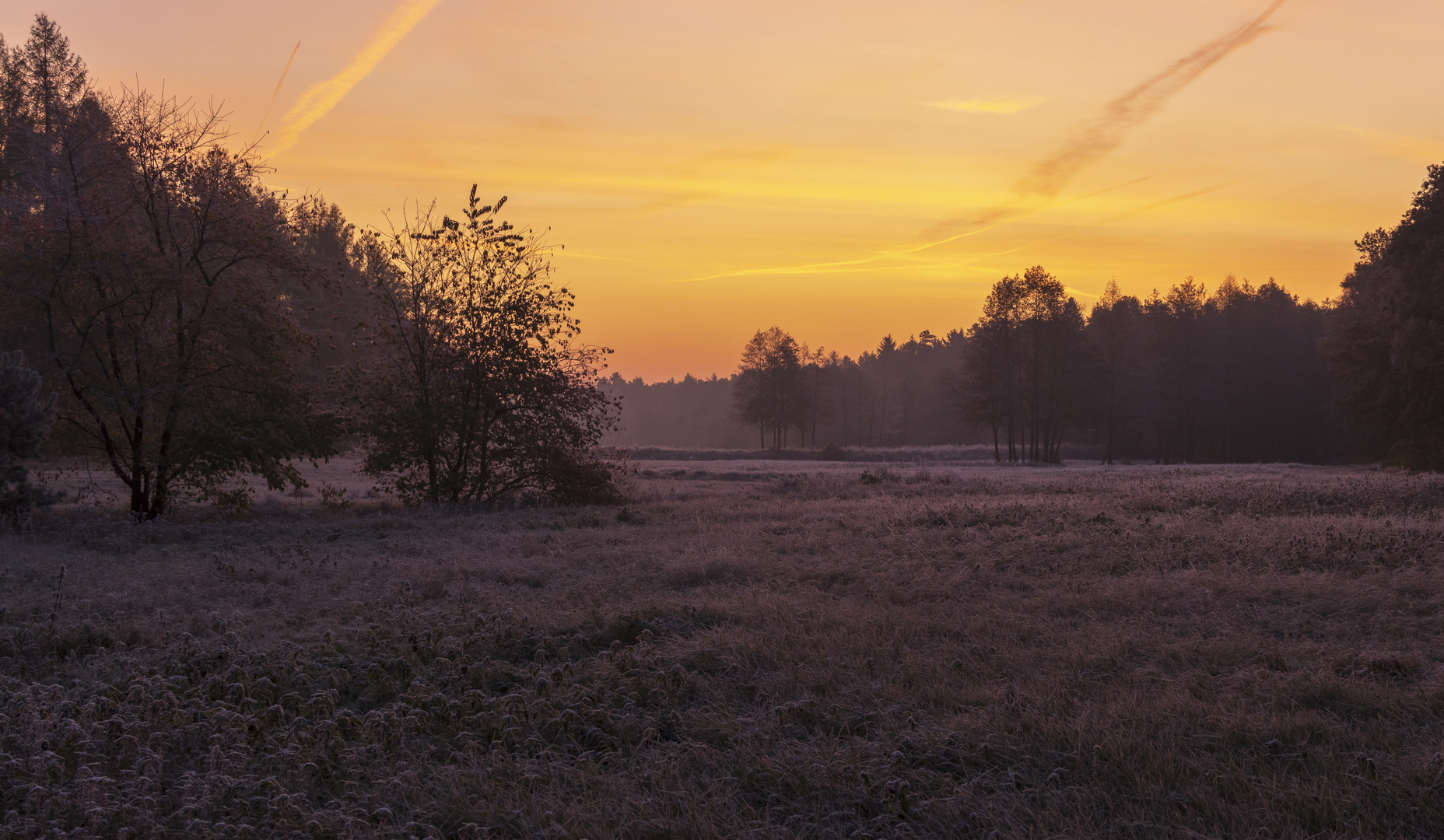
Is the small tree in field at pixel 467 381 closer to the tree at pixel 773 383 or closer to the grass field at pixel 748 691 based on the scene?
the grass field at pixel 748 691

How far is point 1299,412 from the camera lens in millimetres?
69562

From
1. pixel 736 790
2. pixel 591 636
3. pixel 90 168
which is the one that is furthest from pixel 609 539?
pixel 90 168

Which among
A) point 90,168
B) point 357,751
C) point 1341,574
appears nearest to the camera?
point 357,751

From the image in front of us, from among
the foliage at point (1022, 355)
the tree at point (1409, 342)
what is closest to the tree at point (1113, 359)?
the foliage at point (1022, 355)

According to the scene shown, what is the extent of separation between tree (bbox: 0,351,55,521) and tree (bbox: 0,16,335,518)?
193 centimetres

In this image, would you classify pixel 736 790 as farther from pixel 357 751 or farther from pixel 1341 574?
pixel 1341 574

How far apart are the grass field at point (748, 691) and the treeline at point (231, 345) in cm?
611

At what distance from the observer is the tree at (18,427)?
1425 cm

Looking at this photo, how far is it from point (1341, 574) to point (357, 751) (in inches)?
401

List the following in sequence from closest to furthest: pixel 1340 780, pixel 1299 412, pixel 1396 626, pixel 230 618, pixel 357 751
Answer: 1. pixel 1340 780
2. pixel 357 751
3. pixel 1396 626
4. pixel 230 618
5. pixel 1299 412

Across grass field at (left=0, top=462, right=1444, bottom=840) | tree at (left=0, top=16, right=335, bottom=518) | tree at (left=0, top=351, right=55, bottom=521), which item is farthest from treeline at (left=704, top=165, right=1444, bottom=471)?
tree at (left=0, top=351, right=55, bottom=521)

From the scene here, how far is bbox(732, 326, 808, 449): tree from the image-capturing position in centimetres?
7450

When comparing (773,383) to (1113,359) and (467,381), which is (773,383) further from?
(467,381)

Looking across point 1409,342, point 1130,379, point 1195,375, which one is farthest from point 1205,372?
point 1409,342
